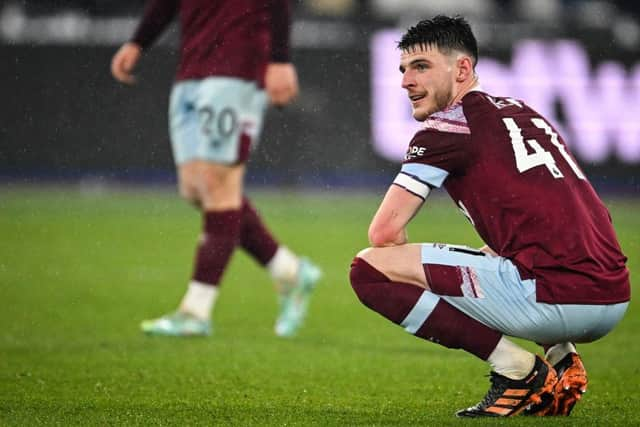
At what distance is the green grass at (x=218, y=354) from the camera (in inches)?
148

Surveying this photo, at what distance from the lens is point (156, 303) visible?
6.79 meters

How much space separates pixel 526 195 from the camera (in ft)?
11.7

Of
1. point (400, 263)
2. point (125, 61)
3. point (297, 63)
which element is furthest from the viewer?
point (297, 63)

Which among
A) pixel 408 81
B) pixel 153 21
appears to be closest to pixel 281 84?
pixel 153 21

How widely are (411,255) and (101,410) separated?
1.02 m

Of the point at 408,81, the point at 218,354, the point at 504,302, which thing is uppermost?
the point at 408,81

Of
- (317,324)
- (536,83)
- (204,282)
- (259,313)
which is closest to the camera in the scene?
(204,282)

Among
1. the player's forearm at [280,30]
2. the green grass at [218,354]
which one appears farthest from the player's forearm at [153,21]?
the green grass at [218,354]

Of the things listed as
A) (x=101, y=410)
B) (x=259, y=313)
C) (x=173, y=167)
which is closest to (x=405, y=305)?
(x=101, y=410)

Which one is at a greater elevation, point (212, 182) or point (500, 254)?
point (500, 254)

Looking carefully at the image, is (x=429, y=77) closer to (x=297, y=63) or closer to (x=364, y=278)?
(x=364, y=278)

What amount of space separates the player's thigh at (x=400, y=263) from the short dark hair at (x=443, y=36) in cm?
61

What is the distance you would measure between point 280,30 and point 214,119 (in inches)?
20.0

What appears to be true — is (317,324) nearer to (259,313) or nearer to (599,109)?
(259,313)
